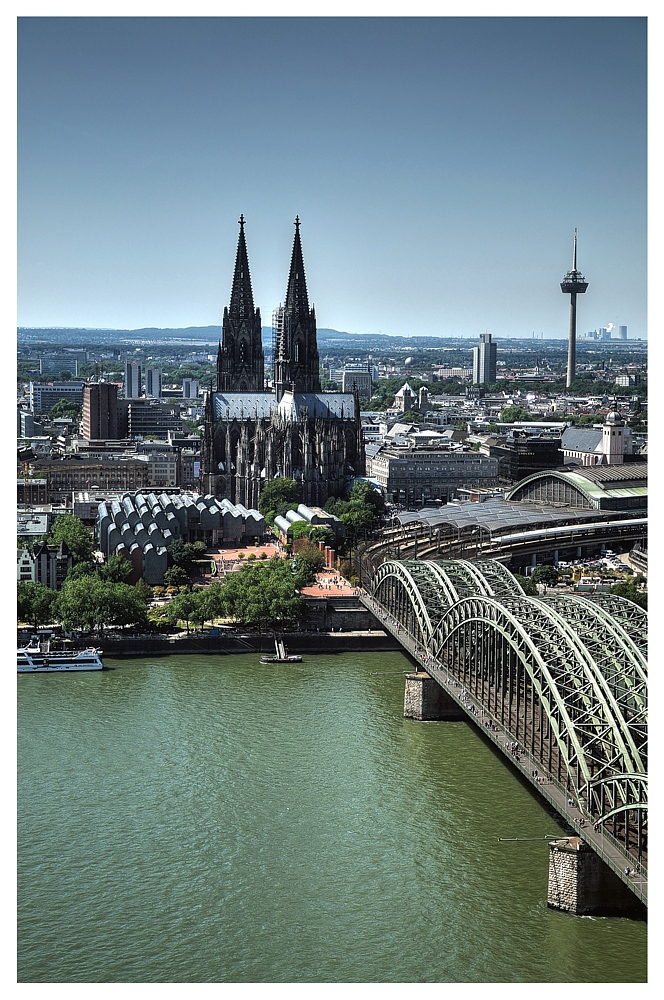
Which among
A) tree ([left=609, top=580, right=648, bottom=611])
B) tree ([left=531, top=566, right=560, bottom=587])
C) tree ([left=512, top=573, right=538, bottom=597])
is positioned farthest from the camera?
tree ([left=531, top=566, right=560, bottom=587])

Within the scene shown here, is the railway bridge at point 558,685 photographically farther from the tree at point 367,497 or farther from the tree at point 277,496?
the tree at point 277,496

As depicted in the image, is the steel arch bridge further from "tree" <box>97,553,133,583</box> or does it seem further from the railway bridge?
"tree" <box>97,553,133,583</box>

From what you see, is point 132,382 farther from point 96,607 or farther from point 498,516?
point 96,607

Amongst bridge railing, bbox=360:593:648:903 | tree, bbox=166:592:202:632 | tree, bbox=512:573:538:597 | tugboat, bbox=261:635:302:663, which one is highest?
tree, bbox=512:573:538:597

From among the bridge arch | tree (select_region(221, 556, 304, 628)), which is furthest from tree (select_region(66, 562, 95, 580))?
the bridge arch

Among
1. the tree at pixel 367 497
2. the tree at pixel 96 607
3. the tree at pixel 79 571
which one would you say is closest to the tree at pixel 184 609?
the tree at pixel 96 607

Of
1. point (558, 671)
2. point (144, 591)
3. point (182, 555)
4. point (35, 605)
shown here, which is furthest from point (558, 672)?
point (182, 555)
